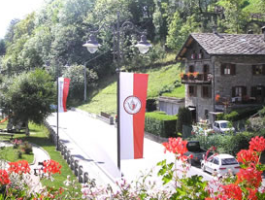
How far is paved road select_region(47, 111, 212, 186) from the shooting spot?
22.3 metres

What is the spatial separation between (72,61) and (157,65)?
2393 cm

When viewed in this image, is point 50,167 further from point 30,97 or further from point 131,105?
point 30,97

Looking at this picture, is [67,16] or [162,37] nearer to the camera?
[67,16]


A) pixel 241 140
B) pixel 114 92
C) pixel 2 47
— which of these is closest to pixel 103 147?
pixel 241 140

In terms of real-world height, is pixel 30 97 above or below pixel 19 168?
below

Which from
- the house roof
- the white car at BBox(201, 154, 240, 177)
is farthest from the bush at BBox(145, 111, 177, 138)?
the white car at BBox(201, 154, 240, 177)

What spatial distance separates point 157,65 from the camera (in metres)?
62.7

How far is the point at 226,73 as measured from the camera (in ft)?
116

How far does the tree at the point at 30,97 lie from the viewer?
111 feet

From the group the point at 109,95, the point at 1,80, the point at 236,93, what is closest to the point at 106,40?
the point at 109,95

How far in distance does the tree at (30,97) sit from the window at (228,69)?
1481cm

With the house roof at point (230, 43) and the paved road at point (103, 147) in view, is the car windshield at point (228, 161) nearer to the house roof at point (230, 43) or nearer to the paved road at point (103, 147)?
the paved road at point (103, 147)

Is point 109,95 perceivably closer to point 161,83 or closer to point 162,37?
point 161,83

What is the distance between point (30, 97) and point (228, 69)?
17150 mm
